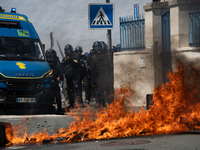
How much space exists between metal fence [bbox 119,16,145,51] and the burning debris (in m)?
5.09

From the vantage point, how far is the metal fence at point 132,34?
1247 centimetres

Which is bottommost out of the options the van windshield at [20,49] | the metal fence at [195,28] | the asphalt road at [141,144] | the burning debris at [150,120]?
the asphalt road at [141,144]

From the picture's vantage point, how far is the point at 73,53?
11883 mm

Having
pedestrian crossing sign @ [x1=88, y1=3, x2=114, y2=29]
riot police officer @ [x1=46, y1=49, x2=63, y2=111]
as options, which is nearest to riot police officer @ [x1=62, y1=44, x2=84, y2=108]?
riot police officer @ [x1=46, y1=49, x2=63, y2=111]

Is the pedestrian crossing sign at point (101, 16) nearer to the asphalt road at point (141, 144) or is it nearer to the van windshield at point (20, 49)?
the van windshield at point (20, 49)

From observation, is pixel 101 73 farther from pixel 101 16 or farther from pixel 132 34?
pixel 101 16

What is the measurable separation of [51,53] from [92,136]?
697 centimetres

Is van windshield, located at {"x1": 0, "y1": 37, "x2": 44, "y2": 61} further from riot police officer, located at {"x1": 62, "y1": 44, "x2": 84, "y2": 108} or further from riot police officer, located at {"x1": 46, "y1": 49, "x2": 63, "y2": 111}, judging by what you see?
riot police officer, located at {"x1": 62, "y1": 44, "x2": 84, "y2": 108}

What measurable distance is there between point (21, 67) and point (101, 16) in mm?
2825

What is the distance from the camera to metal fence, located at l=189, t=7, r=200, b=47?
35.4 ft

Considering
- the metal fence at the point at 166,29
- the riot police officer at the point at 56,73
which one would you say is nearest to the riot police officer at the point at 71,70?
the riot police officer at the point at 56,73

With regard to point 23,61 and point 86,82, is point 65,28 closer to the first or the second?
point 86,82

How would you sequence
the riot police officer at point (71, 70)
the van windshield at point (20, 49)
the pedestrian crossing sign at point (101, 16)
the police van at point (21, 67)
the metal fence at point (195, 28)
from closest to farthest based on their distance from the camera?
the police van at point (21, 67) < the van windshield at point (20, 49) < the pedestrian crossing sign at point (101, 16) < the metal fence at point (195, 28) < the riot police officer at point (71, 70)

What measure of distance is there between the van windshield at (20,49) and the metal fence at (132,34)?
12.3ft
